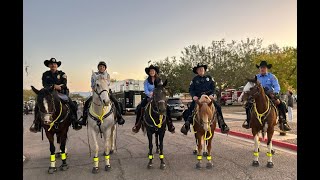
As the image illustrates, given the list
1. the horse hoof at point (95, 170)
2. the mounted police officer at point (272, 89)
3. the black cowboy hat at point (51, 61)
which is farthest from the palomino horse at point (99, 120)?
the mounted police officer at point (272, 89)

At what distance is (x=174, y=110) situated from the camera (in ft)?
76.5

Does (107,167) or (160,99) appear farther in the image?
(107,167)

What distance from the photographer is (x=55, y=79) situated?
8.84 metres

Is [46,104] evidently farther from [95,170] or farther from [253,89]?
[253,89]

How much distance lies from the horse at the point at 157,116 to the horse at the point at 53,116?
242 cm

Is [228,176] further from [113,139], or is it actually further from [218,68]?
[218,68]

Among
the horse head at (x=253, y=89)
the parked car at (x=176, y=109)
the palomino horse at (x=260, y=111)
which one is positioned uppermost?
the horse head at (x=253, y=89)

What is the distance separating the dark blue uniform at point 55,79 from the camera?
8.76 metres

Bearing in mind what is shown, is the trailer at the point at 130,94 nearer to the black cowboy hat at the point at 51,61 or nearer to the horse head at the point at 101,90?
the black cowboy hat at the point at 51,61

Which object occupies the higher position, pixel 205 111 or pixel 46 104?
pixel 46 104

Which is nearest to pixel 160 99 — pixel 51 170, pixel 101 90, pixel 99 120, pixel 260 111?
pixel 101 90

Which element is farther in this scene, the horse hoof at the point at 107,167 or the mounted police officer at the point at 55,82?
the mounted police officer at the point at 55,82

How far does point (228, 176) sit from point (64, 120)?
16.2 feet

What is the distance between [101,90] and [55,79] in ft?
6.86
